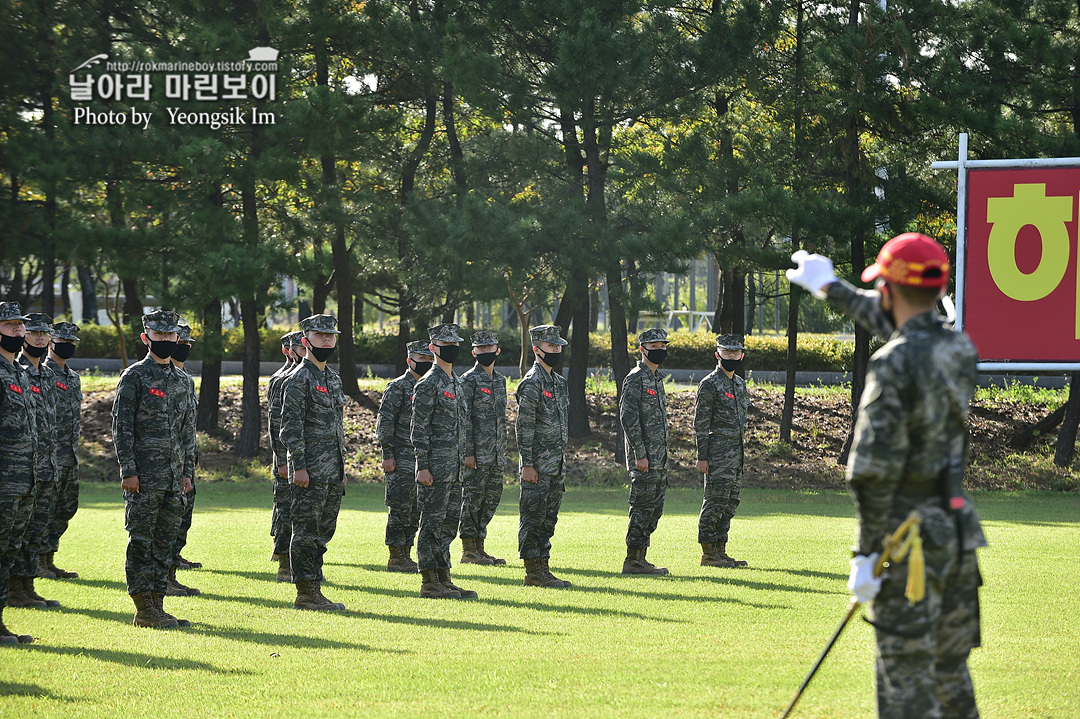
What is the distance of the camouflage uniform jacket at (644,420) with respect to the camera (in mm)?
12406

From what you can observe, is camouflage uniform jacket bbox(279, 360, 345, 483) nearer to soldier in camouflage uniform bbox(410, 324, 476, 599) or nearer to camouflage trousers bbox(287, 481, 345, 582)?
camouflage trousers bbox(287, 481, 345, 582)

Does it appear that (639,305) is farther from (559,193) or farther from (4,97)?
(4,97)

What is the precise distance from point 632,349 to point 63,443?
87.9 feet

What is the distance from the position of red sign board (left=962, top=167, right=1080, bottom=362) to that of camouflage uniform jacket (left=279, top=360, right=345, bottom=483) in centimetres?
578

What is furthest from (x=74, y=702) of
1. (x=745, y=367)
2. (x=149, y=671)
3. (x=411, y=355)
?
(x=745, y=367)

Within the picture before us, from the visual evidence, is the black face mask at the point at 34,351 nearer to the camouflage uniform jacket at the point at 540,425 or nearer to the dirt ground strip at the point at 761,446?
the camouflage uniform jacket at the point at 540,425

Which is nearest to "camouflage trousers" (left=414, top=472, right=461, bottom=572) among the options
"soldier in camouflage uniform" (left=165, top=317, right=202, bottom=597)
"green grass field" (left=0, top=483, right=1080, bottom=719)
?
"green grass field" (left=0, top=483, right=1080, bottom=719)

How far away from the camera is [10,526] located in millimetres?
8867

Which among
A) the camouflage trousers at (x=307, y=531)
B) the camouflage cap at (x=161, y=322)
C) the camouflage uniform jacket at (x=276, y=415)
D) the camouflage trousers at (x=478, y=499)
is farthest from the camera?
the camouflage trousers at (x=478, y=499)

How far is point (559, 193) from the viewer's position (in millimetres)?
26016

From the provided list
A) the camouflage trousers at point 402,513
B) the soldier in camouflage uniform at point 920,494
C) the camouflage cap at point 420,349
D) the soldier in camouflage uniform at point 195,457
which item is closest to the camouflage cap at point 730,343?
the camouflage cap at point 420,349

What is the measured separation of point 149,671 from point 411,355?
6.40 meters

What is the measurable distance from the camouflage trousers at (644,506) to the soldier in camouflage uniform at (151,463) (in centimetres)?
495

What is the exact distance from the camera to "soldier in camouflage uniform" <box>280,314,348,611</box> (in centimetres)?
1008
